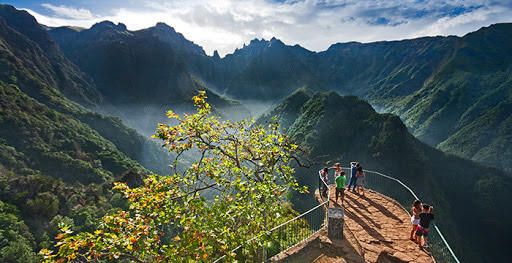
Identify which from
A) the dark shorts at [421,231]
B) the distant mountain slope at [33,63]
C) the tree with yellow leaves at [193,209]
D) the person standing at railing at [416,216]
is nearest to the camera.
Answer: the tree with yellow leaves at [193,209]

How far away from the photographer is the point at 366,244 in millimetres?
13469

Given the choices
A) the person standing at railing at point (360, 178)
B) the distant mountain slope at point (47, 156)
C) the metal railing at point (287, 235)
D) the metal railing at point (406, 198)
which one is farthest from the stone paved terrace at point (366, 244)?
the distant mountain slope at point (47, 156)

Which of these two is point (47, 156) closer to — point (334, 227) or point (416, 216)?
point (334, 227)

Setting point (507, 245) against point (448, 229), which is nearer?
point (448, 229)

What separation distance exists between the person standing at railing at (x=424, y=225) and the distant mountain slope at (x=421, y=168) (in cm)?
7223

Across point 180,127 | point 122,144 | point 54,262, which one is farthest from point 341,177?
point 122,144

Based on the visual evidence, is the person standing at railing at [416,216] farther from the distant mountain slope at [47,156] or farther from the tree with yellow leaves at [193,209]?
the distant mountain slope at [47,156]

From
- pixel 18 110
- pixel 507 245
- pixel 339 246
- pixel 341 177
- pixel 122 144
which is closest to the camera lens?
pixel 339 246

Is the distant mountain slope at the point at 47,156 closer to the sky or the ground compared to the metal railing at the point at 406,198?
closer to the ground

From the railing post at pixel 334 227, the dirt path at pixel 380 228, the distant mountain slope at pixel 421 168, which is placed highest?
the railing post at pixel 334 227

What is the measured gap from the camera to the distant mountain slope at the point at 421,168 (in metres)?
92.3

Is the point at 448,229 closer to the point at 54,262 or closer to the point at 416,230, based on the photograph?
the point at 416,230

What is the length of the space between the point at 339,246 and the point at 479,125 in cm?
20977

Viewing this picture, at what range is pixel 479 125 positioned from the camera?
178 m
